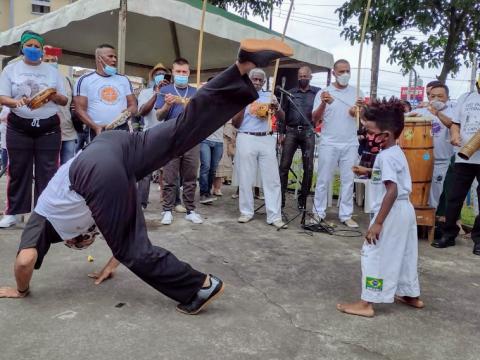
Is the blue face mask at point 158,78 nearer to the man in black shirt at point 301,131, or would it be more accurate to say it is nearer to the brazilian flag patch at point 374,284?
the man in black shirt at point 301,131

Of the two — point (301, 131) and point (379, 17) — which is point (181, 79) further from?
point (379, 17)

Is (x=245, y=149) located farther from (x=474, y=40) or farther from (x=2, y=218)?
(x=474, y=40)

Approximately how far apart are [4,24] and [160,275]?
2359 centimetres

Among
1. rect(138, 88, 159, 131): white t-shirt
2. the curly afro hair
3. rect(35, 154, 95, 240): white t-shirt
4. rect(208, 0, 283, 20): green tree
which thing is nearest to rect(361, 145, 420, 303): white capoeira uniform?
the curly afro hair

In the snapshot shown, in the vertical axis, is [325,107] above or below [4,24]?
below

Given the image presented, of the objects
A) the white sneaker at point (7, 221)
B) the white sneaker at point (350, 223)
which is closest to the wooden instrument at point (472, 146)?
the white sneaker at point (350, 223)

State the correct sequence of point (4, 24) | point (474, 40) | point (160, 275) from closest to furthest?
1. point (160, 275)
2. point (474, 40)
3. point (4, 24)

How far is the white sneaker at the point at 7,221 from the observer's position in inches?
177

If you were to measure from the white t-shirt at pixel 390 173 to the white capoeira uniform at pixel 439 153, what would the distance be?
96.0 inches

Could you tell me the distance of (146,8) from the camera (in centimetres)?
537

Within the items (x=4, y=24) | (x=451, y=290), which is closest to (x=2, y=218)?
(x=451, y=290)

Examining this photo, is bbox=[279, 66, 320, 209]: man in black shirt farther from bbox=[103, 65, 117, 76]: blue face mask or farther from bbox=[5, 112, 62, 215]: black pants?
bbox=[5, 112, 62, 215]: black pants

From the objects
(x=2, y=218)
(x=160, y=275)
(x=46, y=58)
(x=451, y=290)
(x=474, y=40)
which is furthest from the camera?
(x=474, y=40)

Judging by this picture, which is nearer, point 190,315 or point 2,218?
point 190,315
